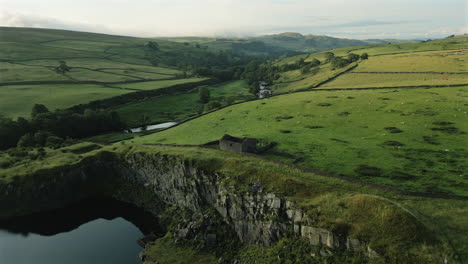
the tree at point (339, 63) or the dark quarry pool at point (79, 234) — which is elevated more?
the tree at point (339, 63)

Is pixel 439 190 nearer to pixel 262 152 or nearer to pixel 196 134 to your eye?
pixel 262 152

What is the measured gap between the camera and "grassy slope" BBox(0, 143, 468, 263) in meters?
30.1

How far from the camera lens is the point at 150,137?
86.6 m

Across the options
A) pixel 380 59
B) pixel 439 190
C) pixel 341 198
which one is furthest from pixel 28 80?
pixel 380 59

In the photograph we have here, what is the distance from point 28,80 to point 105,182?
366 ft

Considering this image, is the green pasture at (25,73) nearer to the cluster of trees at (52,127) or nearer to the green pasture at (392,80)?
the cluster of trees at (52,127)

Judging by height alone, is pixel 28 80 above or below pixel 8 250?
above

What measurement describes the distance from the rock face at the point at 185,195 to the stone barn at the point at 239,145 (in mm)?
9983

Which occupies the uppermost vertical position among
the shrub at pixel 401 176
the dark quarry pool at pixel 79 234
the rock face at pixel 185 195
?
the shrub at pixel 401 176

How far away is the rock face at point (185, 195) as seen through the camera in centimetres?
3856

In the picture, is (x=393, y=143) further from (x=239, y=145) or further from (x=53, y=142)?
(x=53, y=142)

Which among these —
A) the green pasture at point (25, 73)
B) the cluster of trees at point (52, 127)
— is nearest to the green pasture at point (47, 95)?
the cluster of trees at point (52, 127)

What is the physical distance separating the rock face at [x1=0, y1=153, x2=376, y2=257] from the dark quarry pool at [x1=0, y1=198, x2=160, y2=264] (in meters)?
4.16

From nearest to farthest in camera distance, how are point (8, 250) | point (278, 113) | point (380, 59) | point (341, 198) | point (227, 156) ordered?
point (341, 198) → point (8, 250) → point (227, 156) → point (278, 113) → point (380, 59)
